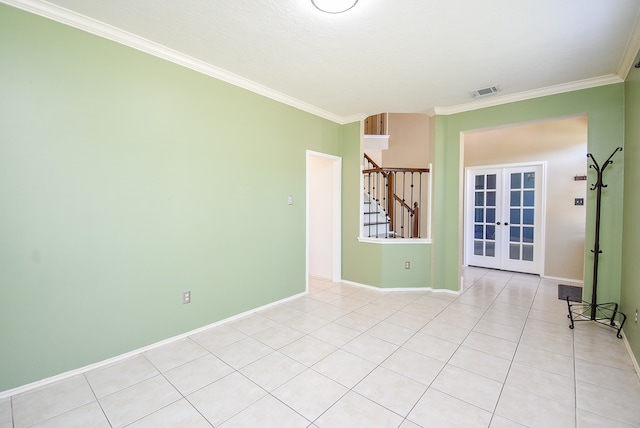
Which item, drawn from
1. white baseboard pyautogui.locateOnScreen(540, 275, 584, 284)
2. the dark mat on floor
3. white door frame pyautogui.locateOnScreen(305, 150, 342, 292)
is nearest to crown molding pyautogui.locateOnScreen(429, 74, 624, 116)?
white door frame pyautogui.locateOnScreen(305, 150, 342, 292)

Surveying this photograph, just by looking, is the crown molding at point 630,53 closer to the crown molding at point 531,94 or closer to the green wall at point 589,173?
the crown molding at point 531,94

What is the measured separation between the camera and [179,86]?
2750 mm

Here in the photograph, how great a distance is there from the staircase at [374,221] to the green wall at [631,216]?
2.87 meters

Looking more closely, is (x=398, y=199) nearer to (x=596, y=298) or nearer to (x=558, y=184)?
(x=558, y=184)

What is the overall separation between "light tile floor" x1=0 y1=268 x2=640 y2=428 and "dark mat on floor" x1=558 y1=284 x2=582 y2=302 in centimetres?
90

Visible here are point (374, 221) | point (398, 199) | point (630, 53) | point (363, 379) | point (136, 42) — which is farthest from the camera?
point (398, 199)

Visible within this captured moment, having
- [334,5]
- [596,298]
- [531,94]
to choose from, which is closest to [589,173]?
[531,94]

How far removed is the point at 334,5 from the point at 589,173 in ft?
11.0

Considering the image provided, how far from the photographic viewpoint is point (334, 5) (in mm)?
1991

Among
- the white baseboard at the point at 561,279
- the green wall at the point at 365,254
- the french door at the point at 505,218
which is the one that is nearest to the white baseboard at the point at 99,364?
the green wall at the point at 365,254

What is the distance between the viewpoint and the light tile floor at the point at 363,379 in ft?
5.84

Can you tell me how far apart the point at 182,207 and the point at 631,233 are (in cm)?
417

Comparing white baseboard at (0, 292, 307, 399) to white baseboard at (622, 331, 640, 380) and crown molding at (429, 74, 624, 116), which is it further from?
crown molding at (429, 74, 624, 116)

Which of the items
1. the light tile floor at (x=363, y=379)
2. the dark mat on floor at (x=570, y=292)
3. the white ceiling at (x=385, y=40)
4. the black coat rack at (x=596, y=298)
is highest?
the white ceiling at (x=385, y=40)
